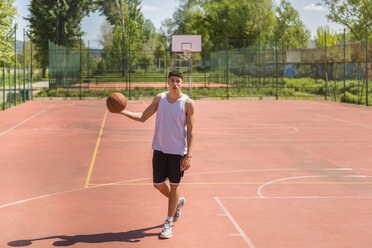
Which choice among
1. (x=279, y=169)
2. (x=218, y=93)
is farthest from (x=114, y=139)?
(x=218, y=93)

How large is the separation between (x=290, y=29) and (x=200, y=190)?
72.0 m

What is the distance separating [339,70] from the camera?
4691 cm

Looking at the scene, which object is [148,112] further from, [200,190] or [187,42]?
[187,42]

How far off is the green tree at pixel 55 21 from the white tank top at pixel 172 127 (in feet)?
183

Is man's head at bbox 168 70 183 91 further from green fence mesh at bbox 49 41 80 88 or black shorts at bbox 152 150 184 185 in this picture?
green fence mesh at bbox 49 41 80 88

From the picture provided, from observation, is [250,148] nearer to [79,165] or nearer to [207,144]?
[207,144]

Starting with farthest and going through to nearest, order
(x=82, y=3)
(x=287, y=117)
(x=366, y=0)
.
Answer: (x=82, y=3) < (x=366, y=0) < (x=287, y=117)

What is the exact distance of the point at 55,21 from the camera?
61.6m

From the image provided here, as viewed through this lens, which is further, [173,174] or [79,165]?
[79,165]

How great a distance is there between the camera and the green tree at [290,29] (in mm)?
76875

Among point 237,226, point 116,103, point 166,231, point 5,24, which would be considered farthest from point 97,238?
point 5,24

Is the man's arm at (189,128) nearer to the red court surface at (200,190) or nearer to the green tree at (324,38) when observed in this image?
the red court surface at (200,190)

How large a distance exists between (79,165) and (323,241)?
6469 mm

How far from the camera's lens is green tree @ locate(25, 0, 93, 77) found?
6138 cm
